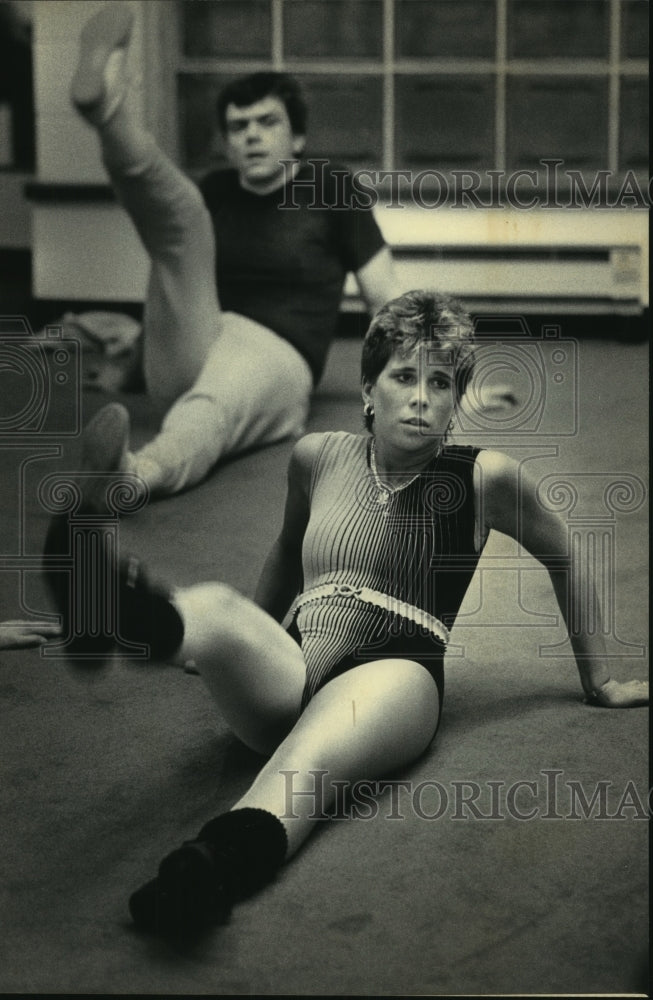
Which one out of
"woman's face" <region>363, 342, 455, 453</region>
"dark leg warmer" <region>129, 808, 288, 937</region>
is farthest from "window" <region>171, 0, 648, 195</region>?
"dark leg warmer" <region>129, 808, 288, 937</region>

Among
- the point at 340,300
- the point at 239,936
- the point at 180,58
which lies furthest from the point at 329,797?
the point at 180,58

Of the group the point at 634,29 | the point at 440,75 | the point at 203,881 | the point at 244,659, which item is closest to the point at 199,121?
the point at 440,75

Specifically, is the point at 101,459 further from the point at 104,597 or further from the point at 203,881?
the point at 203,881

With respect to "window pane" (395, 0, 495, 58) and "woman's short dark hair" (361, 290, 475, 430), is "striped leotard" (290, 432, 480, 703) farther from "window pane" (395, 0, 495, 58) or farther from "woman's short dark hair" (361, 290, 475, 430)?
"window pane" (395, 0, 495, 58)

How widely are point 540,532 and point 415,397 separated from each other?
0.75 feet

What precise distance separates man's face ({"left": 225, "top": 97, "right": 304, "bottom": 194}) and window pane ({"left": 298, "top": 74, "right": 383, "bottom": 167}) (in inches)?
1.1

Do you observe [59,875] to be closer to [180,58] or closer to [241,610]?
[241,610]

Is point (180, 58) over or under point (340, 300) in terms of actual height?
over

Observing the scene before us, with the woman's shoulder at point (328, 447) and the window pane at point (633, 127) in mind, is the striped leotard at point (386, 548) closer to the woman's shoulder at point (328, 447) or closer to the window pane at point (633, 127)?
the woman's shoulder at point (328, 447)

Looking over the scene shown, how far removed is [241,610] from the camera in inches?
62.2

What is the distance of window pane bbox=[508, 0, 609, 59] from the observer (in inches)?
62.8

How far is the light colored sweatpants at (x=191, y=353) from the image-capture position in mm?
1666

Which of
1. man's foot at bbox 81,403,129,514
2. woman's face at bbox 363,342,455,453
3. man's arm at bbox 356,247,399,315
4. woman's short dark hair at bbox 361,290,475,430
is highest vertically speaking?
man's arm at bbox 356,247,399,315

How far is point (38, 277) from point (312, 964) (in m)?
0.86
